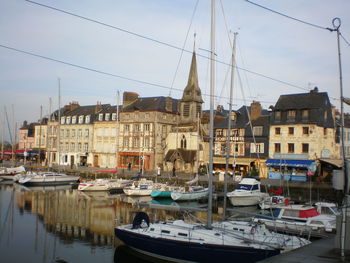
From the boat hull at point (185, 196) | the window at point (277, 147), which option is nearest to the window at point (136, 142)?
the window at point (277, 147)

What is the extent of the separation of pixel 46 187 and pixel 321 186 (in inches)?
1235

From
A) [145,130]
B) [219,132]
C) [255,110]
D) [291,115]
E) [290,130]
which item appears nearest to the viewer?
[290,130]

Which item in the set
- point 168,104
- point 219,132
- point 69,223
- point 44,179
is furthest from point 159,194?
point 168,104

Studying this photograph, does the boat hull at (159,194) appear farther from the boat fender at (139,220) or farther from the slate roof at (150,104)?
the slate roof at (150,104)

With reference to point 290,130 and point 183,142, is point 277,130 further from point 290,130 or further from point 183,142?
point 183,142

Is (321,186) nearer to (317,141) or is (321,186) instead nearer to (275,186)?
(275,186)

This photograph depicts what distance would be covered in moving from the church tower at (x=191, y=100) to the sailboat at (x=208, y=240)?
120 feet

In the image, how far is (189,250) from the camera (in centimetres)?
1616

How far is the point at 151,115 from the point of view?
5616cm

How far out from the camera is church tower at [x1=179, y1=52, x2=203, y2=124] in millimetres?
54656

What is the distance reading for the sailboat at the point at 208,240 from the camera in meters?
15.5

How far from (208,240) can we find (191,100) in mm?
39616

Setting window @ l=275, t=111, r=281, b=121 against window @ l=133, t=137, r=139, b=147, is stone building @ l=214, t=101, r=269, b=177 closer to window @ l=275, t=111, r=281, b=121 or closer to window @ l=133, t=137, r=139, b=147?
→ window @ l=275, t=111, r=281, b=121

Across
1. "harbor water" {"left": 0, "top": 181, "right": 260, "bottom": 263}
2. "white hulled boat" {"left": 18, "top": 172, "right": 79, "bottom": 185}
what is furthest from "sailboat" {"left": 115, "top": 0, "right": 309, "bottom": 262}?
"white hulled boat" {"left": 18, "top": 172, "right": 79, "bottom": 185}
